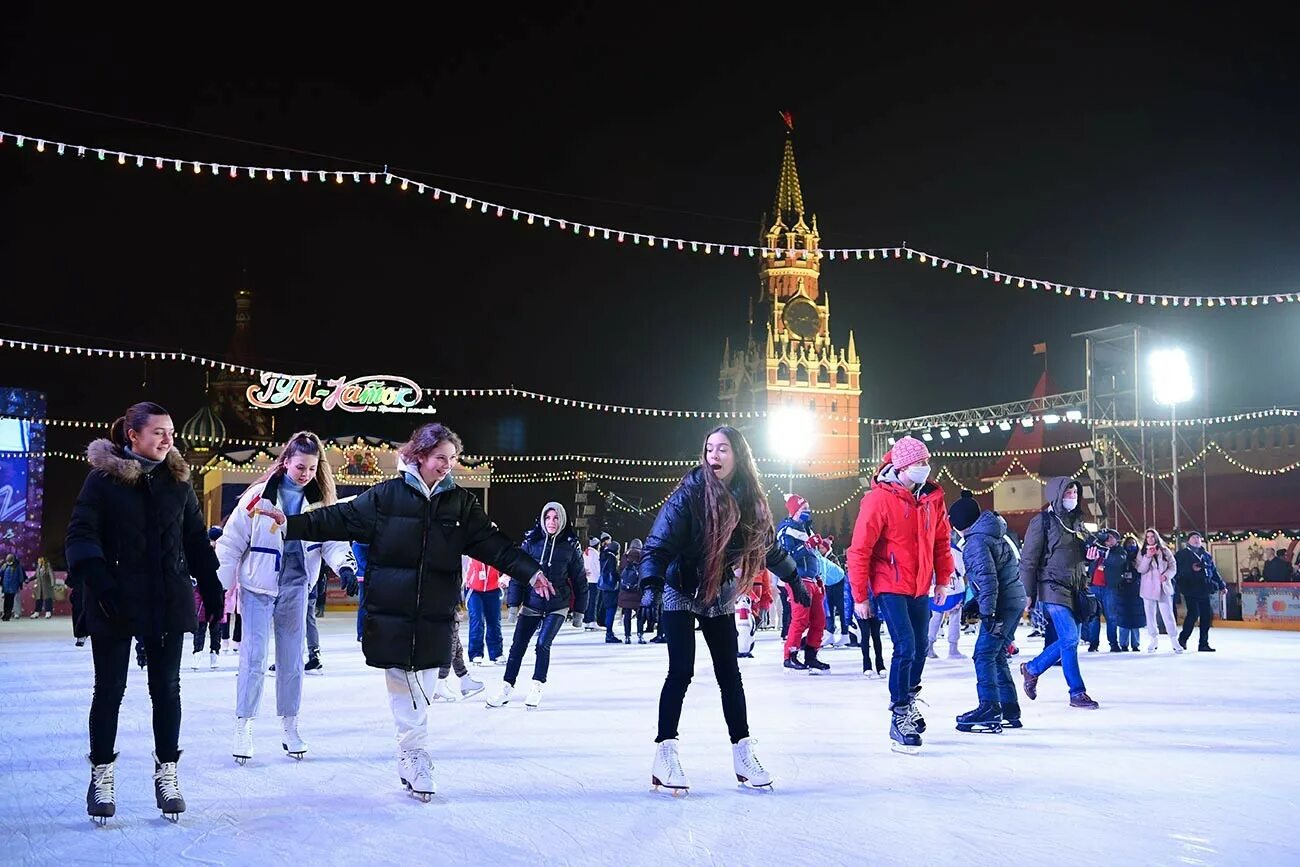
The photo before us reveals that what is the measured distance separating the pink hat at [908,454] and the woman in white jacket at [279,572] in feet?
8.80

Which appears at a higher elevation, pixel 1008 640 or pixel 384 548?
pixel 384 548

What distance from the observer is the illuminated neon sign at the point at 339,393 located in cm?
3956

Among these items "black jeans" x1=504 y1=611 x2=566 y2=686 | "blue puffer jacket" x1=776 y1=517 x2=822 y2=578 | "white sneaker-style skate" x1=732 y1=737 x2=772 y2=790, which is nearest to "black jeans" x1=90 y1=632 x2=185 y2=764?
"white sneaker-style skate" x1=732 y1=737 x2=772 y2=790

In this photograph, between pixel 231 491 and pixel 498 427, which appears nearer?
pixel 231 491

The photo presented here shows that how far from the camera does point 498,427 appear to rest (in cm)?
4919

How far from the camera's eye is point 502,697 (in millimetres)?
8117

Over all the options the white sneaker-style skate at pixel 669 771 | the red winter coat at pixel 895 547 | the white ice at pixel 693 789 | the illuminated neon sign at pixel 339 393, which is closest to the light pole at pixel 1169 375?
the white ice at pixel 693 789

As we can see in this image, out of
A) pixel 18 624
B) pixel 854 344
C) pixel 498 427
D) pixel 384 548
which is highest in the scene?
pixel 854 344

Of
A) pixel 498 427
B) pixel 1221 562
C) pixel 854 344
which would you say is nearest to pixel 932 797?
pixel 1221 562

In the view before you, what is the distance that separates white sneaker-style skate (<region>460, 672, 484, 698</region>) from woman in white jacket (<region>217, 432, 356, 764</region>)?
2950 millimetres

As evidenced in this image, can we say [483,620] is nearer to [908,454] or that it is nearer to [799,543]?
[799,543]

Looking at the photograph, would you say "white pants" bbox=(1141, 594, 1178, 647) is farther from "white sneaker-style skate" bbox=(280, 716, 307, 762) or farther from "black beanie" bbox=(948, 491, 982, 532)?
"white sneaker-style skate" bbox=(280, 716, 307, 762)

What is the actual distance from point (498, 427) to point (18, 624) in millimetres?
27359

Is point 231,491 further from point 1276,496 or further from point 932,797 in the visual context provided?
point 932,797
